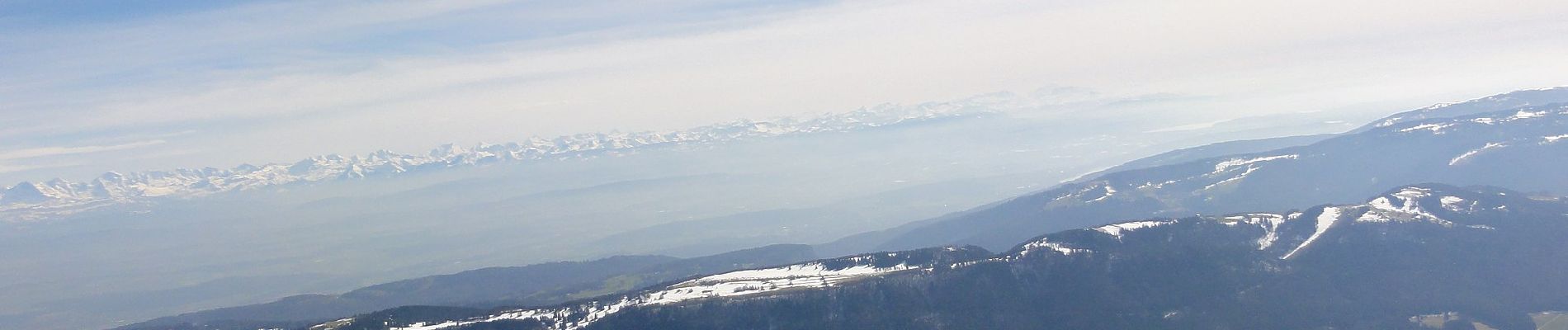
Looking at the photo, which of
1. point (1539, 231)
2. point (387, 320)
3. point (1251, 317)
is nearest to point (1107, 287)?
point (1251, 317)

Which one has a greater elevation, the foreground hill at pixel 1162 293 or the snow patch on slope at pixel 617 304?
the snow patch on slope at pixel 617 304

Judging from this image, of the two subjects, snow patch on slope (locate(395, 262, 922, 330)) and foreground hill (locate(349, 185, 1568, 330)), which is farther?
snow patch on slope (locate(395, 262, 922, 330))

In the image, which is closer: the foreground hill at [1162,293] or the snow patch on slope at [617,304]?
the foreground hill at [1162,293]

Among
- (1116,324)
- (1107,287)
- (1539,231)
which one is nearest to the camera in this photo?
(1116,324)

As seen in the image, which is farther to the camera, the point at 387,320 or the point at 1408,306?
the point at 387,320

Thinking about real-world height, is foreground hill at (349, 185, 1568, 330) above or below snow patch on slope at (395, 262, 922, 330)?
below

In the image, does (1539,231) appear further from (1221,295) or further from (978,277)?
(978,277)

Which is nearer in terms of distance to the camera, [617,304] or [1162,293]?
[1162,293]

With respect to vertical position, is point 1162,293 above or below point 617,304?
below
